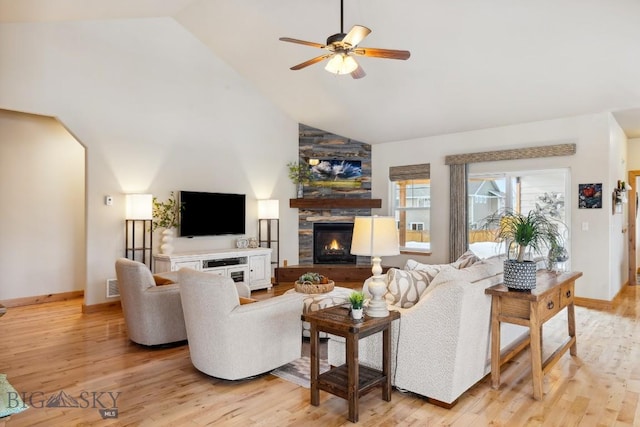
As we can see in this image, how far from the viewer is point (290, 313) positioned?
333cm

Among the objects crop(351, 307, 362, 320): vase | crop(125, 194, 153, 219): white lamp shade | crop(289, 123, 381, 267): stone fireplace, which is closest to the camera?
crop(351, 307, 362, 320): vase

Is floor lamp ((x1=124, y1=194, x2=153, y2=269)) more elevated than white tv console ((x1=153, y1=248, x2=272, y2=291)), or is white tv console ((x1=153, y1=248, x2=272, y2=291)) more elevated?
floor lamp ((x1=124, y1=194, x2=153, y2=269))

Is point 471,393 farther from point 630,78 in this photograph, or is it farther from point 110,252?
point 110,252

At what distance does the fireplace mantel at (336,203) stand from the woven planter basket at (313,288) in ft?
10.5

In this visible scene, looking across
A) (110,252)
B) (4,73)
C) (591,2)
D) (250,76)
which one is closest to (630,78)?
(591,2)

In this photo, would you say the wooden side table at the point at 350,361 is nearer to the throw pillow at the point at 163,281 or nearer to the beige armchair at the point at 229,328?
the beige armchair at the point at 229,328

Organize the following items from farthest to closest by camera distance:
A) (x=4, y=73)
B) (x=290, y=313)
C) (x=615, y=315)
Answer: (x=615, y=315) → (x=4, y=73) → (x=290, y=313)

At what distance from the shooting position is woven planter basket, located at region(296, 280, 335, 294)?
175 inches

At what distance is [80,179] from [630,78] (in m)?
7.73

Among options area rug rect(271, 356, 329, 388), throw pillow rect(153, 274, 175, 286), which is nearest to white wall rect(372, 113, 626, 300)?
area rug rect(271, 356, 329, 388)

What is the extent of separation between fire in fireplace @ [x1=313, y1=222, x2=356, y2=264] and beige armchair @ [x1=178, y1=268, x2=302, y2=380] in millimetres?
4600

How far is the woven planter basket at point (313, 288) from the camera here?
4434 mm

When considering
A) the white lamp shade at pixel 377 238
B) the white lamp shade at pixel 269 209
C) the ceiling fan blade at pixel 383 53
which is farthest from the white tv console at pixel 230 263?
the ceiling fan blade at pixel 383 53

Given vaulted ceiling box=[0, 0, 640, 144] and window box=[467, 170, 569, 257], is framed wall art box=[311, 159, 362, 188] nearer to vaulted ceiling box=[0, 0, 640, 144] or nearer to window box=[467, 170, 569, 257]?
vaulted ceiling box=[0, 0, 640, 144]
